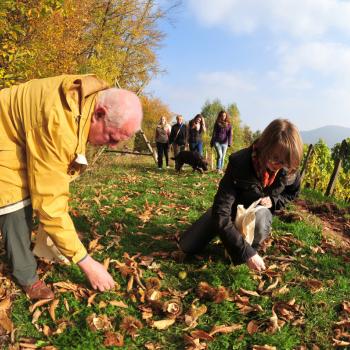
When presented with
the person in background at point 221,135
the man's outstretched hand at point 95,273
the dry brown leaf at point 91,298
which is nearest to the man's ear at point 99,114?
the man's outstretched hand at point 95,273

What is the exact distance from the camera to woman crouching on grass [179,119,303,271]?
9.61 ft

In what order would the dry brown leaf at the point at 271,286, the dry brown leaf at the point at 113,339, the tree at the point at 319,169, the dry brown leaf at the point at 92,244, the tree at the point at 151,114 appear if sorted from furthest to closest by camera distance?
the tree at the point at 151,114
the tree at the point at 319,169
the dry brown leaf at the point at 92,244
the dry brown leaf at the point at 271,286
the dry brown leaf at the point at 113,339

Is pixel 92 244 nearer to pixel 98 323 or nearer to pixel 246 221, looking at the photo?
pixel 98 323

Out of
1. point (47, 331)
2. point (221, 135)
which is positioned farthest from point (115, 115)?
point (221, 135)

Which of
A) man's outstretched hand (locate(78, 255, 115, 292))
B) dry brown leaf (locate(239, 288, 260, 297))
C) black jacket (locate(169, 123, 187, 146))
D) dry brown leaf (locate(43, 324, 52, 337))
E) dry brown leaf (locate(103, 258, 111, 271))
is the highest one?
black jacket (locate(169, 123, 187, 146))

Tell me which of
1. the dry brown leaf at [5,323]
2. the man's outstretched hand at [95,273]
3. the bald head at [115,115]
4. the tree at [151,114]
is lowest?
the dry brown leaf at [5,323]

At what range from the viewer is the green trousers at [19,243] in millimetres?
2854

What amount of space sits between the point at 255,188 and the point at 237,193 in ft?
0.66

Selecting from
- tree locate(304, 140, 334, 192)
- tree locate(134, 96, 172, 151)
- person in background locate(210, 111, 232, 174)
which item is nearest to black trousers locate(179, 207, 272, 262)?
person in background locate(210, 111, 232, 174)

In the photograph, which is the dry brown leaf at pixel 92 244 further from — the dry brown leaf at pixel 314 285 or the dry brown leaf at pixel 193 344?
the dry brown leaf at pixel 314 285

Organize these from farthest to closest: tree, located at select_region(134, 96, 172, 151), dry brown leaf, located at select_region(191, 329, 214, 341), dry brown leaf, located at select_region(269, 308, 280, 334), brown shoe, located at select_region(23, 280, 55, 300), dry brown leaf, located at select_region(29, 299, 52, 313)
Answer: tree, located at select_region(134, 96, 172, 151)
brown shoe, located at select_region(23, 280, 55, 300)
dry brown leaf, located at select_region(29, 299, 52, 313)
dry brown leaf, located at select_region(269, 308, 280, 334)
dry brown leaf, located at select_region(191, 329, 214, 341)

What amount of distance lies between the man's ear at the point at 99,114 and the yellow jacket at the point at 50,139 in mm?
39

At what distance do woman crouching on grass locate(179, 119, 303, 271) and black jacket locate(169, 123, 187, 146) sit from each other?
31.7 feet

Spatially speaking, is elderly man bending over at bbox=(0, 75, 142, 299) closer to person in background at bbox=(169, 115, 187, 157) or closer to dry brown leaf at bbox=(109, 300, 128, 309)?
dry brown leaf at bbox=(109, 300, 128, 309)
